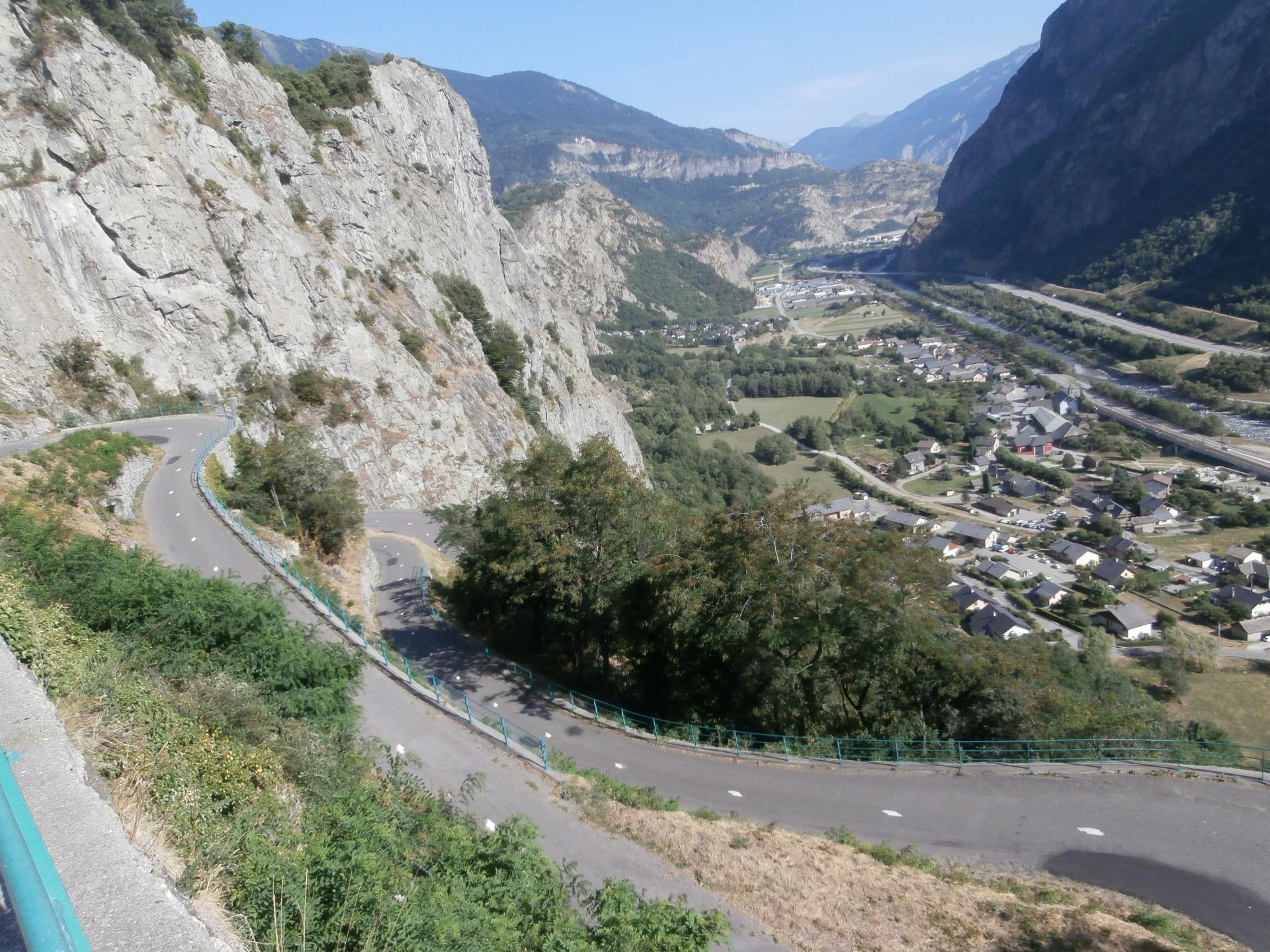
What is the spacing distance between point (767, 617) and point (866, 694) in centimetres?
399

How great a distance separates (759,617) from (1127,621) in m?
33.7

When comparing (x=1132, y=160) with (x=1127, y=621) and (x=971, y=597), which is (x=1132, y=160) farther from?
(x=971, y=597)

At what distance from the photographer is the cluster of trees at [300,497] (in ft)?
62.1

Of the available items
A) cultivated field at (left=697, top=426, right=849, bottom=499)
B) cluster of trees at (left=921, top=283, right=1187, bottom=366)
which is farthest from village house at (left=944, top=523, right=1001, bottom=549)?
cluster of trees at (left=921, top=283, right=1187, bottom=366)

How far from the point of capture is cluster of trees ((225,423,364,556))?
18.9 m

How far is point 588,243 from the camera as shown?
144 metres

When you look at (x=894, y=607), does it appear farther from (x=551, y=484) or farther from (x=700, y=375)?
(x=700, y=375)

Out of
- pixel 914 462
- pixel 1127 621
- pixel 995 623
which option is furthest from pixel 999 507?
pixel 995 623

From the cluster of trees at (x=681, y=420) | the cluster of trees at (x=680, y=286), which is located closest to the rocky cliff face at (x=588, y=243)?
the cluster of trees at (x=680, y=286)

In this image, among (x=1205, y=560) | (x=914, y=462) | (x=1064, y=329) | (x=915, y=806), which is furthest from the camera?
(x=1064, y=329)

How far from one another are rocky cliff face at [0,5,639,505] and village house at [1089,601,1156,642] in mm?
33151

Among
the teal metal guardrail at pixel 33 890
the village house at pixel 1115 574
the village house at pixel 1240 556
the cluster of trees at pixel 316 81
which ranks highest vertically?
the cluster of trees at pixel 316 81

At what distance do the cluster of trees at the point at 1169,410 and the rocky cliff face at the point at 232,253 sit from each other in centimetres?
6296

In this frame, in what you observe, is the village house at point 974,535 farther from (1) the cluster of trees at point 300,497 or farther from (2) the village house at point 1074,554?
(1) the cluster of trees at point 300,497
